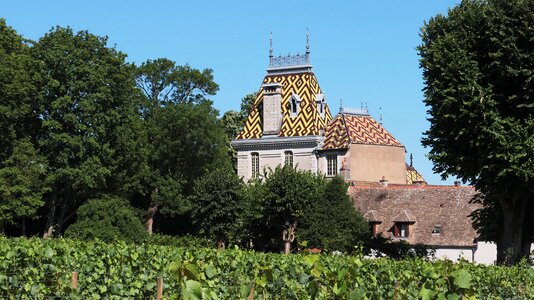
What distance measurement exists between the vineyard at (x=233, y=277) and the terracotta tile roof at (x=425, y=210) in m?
38.9

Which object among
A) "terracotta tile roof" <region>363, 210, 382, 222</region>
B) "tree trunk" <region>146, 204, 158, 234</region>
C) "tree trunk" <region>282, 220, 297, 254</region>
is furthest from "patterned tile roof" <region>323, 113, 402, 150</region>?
"tree trunk" <region>282, 220, 297, 254</region>

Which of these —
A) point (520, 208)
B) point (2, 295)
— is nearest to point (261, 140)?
point (520, 208)

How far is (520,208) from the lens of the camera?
4109 centimetres

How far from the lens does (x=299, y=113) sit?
287ft

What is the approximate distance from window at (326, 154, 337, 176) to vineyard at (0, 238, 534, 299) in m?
56.6

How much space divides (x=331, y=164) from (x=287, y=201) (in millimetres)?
21260

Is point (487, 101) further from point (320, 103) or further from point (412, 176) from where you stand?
point (412, 176)

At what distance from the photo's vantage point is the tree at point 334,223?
59753mm

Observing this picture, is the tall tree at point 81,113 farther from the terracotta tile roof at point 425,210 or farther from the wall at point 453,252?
the wall at point 453,252

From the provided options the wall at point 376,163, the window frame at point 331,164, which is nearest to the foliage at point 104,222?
the window frame at point 331,164

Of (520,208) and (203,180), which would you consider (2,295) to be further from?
(203,180)

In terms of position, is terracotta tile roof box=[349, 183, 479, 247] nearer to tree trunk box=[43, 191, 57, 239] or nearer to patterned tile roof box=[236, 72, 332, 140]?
patterned tile roof box=[236, 72, 332, 140]

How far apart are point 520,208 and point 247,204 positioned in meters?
28.0

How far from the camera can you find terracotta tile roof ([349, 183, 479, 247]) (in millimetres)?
65938
